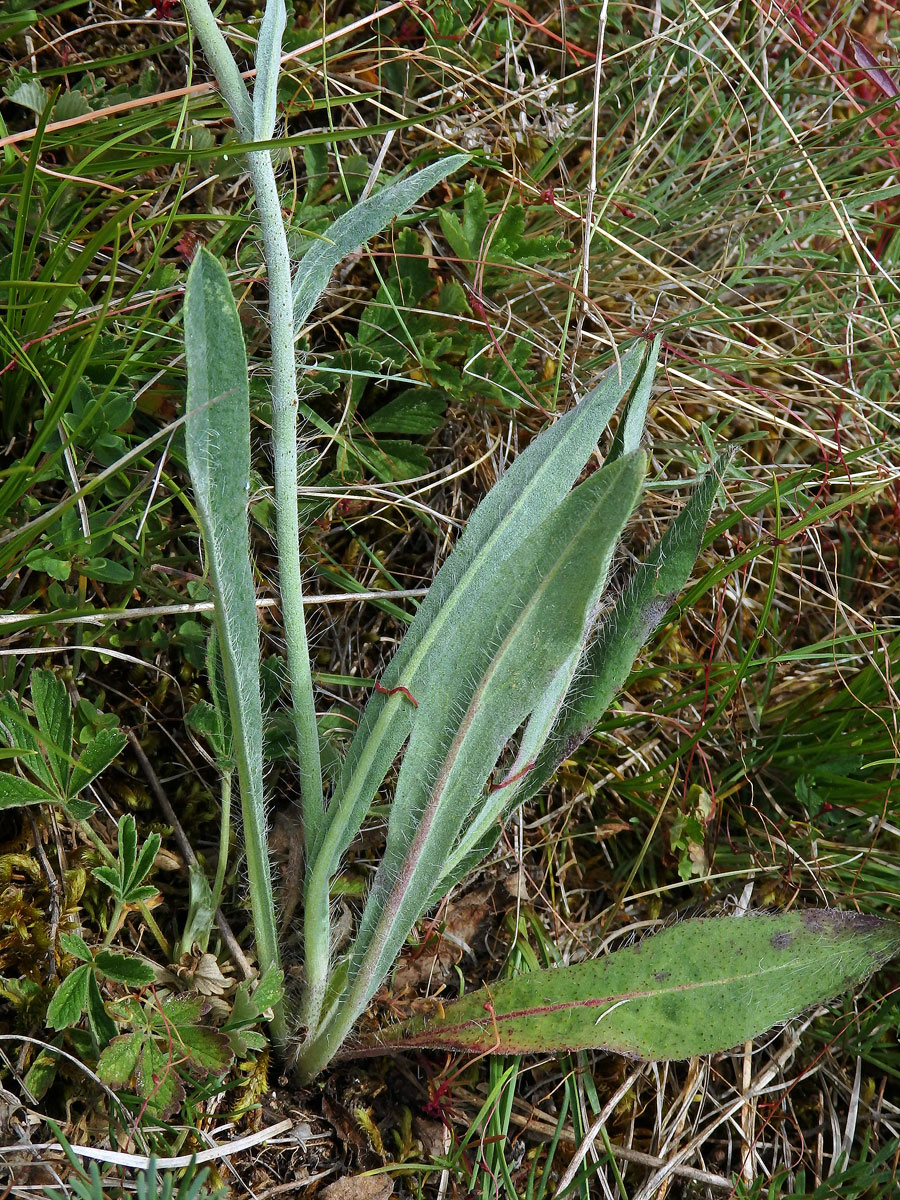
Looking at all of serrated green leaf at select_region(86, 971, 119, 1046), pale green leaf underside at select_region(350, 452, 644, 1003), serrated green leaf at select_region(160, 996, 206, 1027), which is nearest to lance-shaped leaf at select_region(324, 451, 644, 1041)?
pale green leaf underside at select_region(350, 452, 644, 1003)

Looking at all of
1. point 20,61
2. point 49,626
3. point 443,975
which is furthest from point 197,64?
point 443,975

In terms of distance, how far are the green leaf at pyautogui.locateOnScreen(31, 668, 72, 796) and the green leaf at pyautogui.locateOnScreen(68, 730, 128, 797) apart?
1 centimetres

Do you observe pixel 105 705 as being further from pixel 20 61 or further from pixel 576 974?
pixel 20 61

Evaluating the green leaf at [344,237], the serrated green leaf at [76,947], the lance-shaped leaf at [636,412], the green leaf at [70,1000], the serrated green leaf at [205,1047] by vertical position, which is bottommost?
the serrated green leaf at [205,1047]

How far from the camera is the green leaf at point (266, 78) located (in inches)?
46.9

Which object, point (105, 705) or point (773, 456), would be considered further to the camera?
point (773, 456)

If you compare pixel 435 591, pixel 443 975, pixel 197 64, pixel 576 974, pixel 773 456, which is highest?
pixel 197 64

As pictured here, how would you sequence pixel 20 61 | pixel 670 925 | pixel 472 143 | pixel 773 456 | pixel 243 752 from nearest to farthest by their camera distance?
pixel 243 752, pixel 670 925, pixel 20 61, pixel 472 143, pixel 773 456

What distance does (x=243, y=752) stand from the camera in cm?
131

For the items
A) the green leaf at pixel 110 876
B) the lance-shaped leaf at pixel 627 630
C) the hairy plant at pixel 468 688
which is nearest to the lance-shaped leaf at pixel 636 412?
the hairy plant at pixel 468 688

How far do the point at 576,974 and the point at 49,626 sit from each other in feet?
3.20

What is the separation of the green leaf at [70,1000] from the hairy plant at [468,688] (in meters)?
0.24

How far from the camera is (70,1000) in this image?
126 cm

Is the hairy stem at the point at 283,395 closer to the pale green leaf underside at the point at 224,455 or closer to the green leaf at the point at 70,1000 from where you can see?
the pale green leaf underside at the point at 224,455
